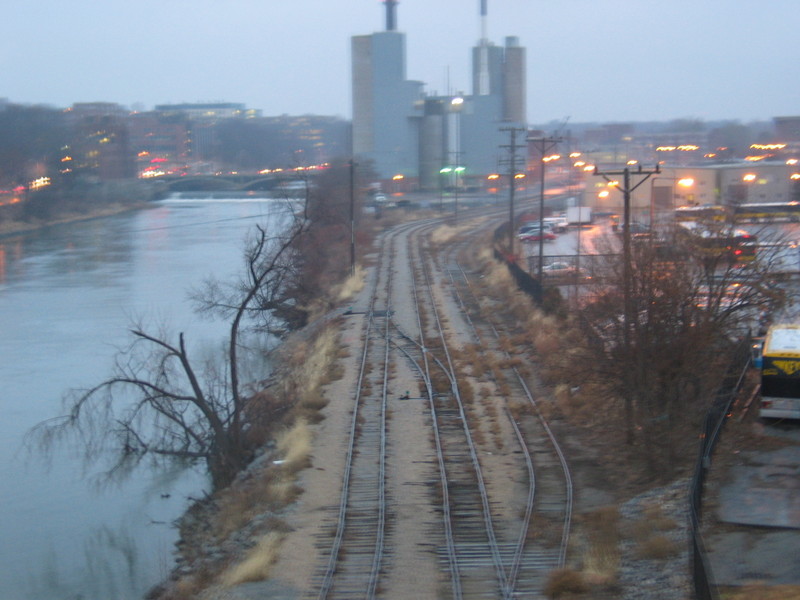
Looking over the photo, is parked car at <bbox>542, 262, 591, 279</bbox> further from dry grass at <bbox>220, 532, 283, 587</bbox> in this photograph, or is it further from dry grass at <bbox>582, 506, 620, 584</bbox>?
dry grass at <bbox>220, 532, 283, 587</bbox>

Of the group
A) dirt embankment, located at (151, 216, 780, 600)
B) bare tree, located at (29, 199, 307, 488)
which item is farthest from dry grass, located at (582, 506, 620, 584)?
bare tree, located at (29, 199, 307, 488)

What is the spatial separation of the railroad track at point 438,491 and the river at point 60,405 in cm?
204

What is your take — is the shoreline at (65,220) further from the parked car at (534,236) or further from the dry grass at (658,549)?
the dry grass at (658,549)

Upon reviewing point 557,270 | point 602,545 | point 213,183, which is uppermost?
point 213,183

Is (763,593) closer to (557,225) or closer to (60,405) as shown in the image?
(60,405)

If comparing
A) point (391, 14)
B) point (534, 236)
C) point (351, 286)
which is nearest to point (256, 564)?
point (351, 286)

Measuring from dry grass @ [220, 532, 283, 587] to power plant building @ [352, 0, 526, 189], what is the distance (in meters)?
41.4

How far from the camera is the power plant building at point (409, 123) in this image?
48219mm

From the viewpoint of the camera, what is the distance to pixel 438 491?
21.0 feet

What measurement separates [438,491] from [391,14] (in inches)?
2031

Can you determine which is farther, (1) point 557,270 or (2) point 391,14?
(2) point 391,14

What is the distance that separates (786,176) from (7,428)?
22.4m

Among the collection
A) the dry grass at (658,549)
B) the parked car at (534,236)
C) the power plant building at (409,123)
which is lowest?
the dry grass at (658,549)

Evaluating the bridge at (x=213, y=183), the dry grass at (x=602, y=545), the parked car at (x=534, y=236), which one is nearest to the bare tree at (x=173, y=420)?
the dry grass at (x=602, y=545)
